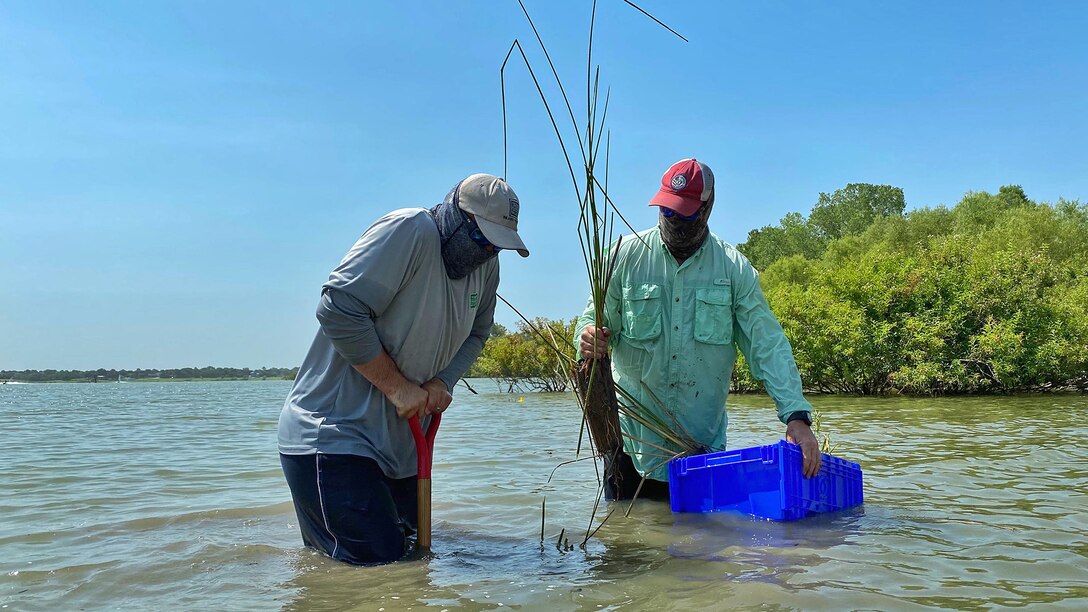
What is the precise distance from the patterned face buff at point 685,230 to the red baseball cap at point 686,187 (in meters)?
0.06

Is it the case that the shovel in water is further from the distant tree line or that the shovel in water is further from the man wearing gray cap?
the distant tree line

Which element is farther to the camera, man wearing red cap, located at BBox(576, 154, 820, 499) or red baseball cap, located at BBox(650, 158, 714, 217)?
man wearing red cap, located at BBox(576, 154, 820, 499)

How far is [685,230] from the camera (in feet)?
13.4

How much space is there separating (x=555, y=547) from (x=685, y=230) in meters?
1.71

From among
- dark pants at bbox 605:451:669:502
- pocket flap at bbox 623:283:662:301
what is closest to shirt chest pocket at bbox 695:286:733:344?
pocket flap at bbox 623:283:662:301

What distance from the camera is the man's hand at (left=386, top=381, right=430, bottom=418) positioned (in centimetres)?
316

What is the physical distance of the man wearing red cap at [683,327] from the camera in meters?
4.12

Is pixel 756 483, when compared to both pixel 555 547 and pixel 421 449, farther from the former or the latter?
pixel 421 449

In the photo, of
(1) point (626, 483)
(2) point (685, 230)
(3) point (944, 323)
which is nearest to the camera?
(2) point (685, 230)

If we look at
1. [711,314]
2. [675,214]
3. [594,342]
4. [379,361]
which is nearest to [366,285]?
[379,361]

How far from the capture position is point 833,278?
24984mm

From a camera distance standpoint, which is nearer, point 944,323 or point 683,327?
point 683,327

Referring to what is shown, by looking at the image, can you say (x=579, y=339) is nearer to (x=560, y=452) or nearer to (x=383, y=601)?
(x=383, y=601)

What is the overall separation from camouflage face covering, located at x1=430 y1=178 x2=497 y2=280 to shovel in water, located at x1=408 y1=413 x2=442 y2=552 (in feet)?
2.07
